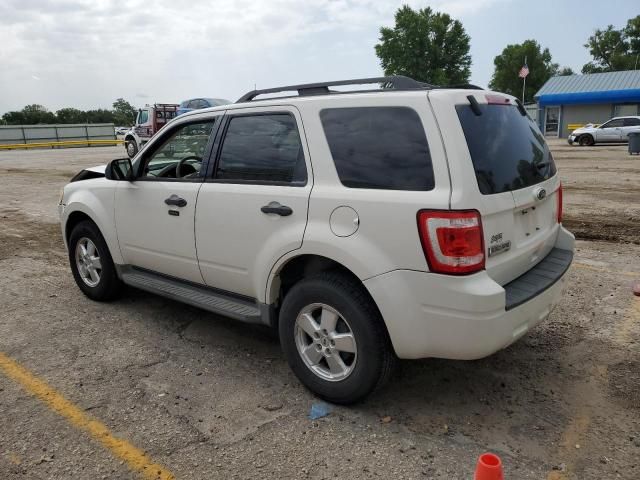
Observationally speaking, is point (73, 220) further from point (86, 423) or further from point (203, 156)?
point (86, 423)

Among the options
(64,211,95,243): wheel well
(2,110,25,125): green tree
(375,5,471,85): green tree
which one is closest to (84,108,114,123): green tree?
(2,110,25,125): green tree

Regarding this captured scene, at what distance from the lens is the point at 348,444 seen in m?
2.86

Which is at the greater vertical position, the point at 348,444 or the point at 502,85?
the point at 502,85

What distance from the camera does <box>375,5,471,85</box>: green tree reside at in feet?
239

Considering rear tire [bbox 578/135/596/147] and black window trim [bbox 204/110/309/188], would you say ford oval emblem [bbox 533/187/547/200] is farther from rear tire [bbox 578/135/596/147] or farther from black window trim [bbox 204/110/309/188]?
rear tire [bbox 578/135/596/147]

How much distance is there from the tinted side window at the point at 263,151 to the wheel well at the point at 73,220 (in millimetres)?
1910

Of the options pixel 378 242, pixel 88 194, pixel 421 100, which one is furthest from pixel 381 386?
pixel 88 194

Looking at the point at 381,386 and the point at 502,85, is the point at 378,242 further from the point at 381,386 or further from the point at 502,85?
the point at 502,85

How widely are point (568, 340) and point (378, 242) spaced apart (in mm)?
2154

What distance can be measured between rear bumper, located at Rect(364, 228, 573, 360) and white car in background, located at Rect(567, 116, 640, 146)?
2750 cm

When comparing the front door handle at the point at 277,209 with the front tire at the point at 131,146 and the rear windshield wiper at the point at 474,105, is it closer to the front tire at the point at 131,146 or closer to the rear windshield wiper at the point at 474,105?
the rear windshield wiper at the point at 474,105

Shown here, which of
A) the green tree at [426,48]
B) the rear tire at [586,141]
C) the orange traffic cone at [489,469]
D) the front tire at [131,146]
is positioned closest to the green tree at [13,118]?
the green tree at [426,48]

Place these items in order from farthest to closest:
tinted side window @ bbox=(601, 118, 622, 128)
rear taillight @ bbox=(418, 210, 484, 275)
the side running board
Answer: tinted side window @ bbox=(601, 118, 622, 128) < the side running board < rear taillight @ bbox=(418, 210, 484, 275)

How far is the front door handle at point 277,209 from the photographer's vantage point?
3224 millimetres
